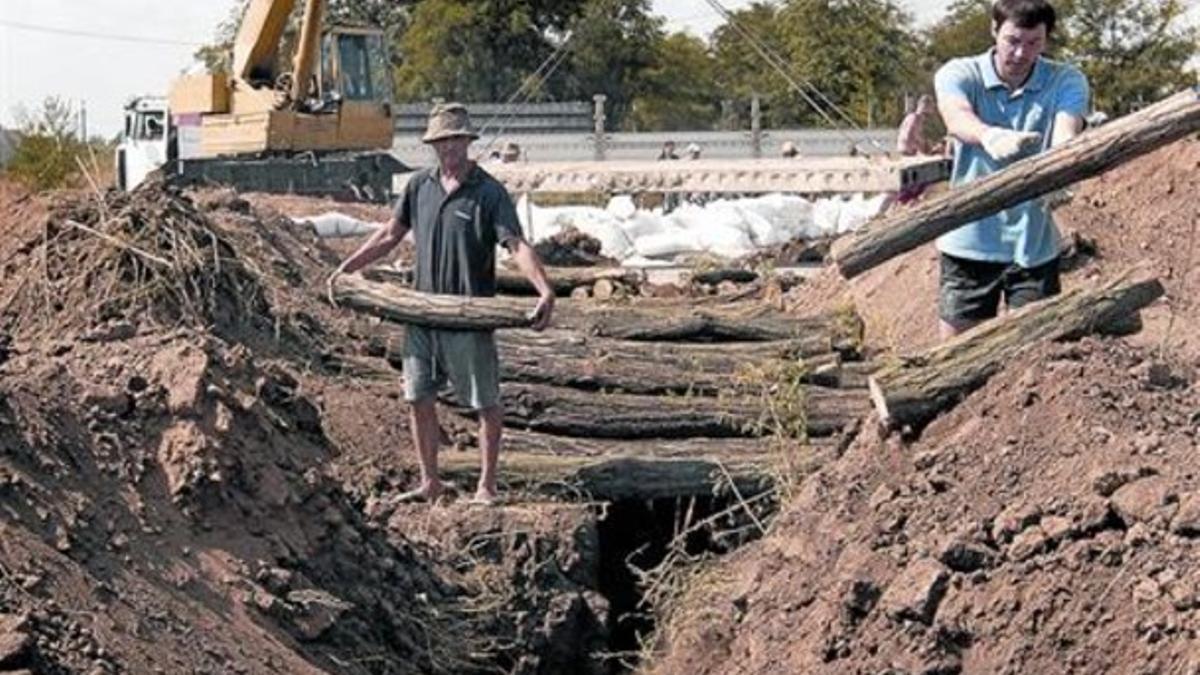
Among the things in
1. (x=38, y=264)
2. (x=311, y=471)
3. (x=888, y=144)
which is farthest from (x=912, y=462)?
(x=888, y=144)

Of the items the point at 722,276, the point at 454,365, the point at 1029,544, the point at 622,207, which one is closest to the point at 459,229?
the point at 454,365

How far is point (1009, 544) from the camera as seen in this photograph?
652 cm

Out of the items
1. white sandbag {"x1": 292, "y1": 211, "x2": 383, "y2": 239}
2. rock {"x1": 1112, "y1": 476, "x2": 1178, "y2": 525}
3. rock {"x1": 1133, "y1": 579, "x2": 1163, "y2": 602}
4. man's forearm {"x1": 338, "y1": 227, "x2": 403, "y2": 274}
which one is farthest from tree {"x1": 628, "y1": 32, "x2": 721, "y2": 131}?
rock {"x1": 1133, "y1": 579, "x2": 1163, "y2": 602}

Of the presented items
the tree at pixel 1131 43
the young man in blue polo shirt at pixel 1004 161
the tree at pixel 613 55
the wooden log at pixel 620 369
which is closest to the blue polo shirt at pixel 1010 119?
the young man in blue polo shirt at pixel 1004 161

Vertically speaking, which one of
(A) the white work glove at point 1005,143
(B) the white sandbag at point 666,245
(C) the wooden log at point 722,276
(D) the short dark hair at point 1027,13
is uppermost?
(D) the short dark hair at point 1027,13

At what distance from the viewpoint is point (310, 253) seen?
52.5 ft

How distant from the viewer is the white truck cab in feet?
105

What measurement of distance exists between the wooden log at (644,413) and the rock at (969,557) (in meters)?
5.03

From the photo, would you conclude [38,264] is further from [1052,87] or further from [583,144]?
[583,144]

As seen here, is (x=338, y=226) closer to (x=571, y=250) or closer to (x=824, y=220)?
(x=571, y=250)

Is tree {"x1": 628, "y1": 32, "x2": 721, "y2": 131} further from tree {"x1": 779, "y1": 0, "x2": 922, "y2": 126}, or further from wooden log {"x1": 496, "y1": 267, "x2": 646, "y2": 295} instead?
wooden log {"x1": 496, "y1": 267, "x2": 646, "y2": 295}

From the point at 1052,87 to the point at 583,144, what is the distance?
3026 centimetres

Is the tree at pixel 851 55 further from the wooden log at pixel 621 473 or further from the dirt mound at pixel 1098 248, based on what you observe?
the wooden log at pixel 621 473

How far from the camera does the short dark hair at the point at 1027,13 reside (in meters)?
7.91
